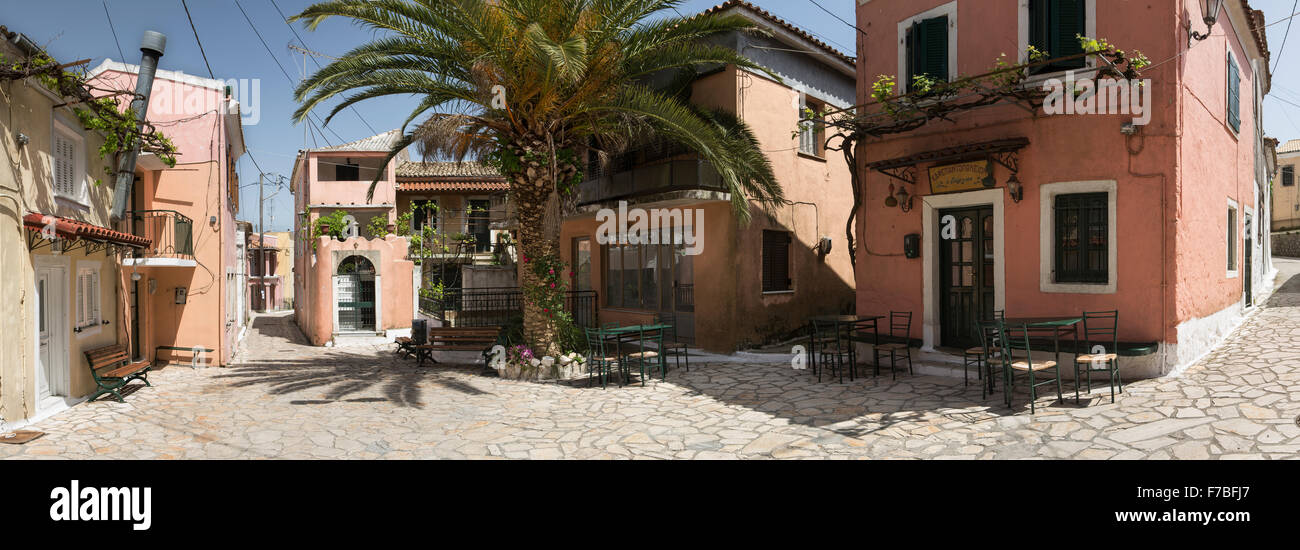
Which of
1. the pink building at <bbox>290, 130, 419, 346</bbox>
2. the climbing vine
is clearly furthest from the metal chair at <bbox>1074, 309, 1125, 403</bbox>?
the pink building at <bbox>290, 130, 419, 346</bbox>

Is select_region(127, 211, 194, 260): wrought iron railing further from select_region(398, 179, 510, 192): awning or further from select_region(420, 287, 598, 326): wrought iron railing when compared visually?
select_region(398, 179, 510, 192): awning

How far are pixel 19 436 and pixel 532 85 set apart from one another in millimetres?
7653

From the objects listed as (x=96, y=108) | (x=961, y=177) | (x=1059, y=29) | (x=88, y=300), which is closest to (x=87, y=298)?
(x=88, y=300)

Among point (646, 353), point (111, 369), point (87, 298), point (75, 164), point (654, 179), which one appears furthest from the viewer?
point (654, 179)

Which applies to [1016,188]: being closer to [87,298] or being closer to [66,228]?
[66,228]

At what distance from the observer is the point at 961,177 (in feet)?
31.8

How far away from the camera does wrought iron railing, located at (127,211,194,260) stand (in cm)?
1288

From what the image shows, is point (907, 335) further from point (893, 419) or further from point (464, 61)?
point (464, 61)

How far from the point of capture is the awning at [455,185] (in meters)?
27.4

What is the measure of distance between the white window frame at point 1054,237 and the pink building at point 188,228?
1550 centimetres

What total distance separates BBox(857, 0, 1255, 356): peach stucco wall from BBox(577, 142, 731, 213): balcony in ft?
10.7

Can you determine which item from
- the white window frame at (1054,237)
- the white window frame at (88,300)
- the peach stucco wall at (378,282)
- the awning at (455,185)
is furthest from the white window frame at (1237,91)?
the awning at (455,185)

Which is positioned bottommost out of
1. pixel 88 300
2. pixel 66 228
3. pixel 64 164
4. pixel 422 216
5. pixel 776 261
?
pixel 88 300

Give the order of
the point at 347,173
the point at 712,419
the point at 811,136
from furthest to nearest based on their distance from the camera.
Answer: the point at 347,173
the point at 811,136
the point at 712,419
